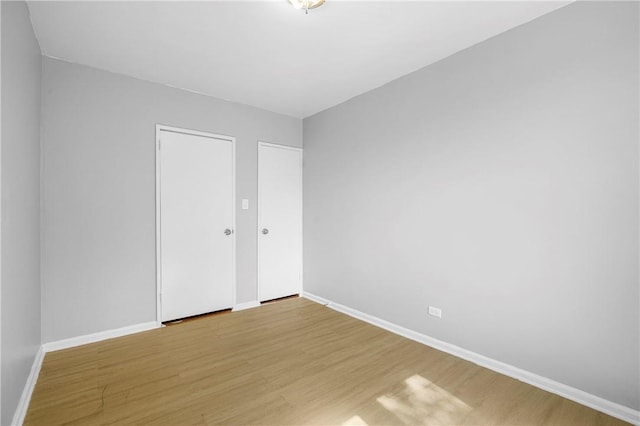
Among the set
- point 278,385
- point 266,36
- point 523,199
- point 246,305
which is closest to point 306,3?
point 266,36

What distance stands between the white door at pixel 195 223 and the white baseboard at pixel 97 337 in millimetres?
193

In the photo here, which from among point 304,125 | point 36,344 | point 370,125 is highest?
point 304,125

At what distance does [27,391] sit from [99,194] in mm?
1679

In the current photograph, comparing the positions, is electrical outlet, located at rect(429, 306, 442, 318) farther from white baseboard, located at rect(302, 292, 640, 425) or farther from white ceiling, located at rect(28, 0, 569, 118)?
white ceiling, located at rect(28, 0, 569, 118)

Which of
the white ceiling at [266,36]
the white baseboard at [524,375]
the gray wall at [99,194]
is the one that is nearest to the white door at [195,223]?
the gray wall at [99,194]

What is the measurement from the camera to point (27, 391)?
1959mm

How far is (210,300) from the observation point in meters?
3.54

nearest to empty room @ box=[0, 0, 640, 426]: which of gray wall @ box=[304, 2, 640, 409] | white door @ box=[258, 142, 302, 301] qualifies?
gray wall @ box=[304, 2, 640, 409]

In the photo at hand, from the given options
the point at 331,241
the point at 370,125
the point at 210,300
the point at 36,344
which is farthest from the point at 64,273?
the point at 370,125

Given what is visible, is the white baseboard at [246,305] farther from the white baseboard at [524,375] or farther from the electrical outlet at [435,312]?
the electrical outlet at [435,312]

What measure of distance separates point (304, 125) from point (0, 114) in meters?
3.39

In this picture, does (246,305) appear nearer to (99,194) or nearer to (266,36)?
(99,194)

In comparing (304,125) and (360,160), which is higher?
(304,125)

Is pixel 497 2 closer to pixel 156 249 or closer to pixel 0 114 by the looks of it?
pixel 0 114
